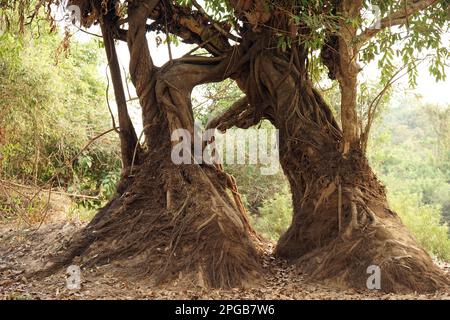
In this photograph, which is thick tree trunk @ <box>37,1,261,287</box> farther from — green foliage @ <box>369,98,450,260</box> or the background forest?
green foliage @ <box>369,98,450,260</box>

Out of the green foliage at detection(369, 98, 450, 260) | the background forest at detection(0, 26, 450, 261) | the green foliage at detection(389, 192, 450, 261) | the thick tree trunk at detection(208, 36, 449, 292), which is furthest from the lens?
the green foliage at detection(369, 98, 450, 260)

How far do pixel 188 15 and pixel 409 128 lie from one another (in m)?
21.6

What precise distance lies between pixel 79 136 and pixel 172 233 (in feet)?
20.9

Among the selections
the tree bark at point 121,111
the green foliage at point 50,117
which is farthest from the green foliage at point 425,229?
the green foliage at point 50,117

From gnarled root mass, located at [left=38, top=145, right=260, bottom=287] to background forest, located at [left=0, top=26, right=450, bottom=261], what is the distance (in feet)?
6.45

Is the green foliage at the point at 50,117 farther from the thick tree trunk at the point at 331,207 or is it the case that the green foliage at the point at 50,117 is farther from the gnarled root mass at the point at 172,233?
the thick tree trunk at the point at 331,207

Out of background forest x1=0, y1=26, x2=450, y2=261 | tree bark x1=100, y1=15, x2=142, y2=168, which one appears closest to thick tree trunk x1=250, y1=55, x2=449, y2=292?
background forest x1=0, y1=26, x2=450, y2=261

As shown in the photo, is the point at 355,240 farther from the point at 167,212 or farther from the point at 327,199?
the point at 167,212

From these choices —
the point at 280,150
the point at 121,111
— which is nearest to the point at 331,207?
the point at 280,150

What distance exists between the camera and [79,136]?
11820 mm

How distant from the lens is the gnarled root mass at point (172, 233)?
567cm

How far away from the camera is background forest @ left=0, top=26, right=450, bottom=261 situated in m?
10.2

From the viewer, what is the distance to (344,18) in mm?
5715

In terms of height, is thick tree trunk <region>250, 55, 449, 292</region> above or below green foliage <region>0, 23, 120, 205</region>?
below
